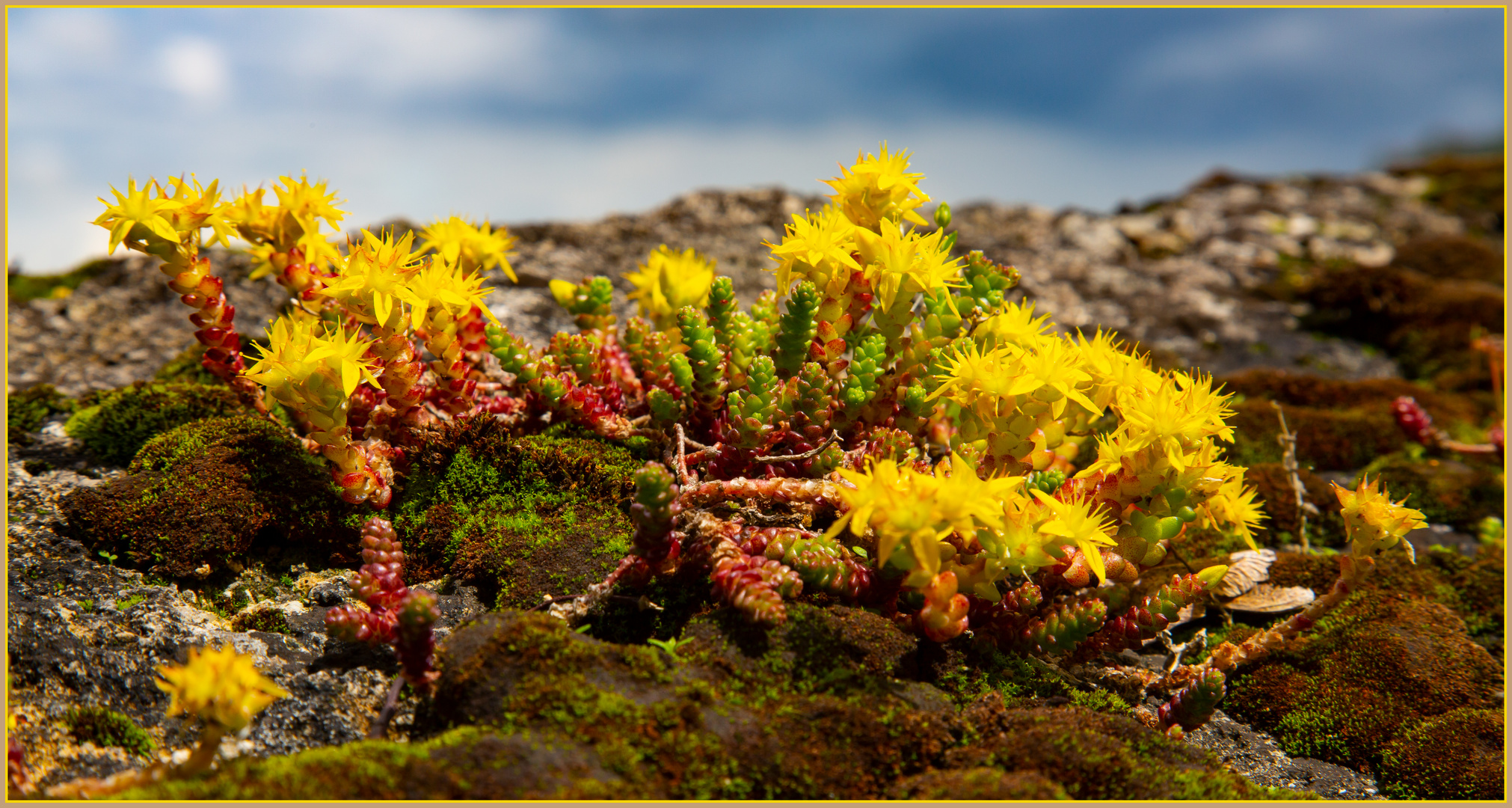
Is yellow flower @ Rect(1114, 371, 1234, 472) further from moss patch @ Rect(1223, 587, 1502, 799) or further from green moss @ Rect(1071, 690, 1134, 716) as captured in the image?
moss patch @ Rect(1223, 587, 1502, 799)

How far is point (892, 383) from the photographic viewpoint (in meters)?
3.30

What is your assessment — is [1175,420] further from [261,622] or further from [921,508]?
[261,622]

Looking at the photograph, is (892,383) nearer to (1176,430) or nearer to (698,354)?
(698,354)

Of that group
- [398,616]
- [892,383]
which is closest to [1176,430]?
[892,383]

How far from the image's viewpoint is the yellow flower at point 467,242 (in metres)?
3.61

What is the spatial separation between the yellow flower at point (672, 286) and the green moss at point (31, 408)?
2588 mm

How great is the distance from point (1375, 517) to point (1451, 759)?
0.80 meters

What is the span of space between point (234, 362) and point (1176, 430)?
3.30 metres

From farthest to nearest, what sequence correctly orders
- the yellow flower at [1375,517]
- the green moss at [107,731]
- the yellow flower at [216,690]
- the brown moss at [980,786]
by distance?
the yellow flower at [1375,517], the green moss at [107,731], the brown moss at [980,786], the yellow flower at [216,690]

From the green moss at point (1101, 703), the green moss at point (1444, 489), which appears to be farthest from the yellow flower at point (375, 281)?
the green moss at point (1444, 489)

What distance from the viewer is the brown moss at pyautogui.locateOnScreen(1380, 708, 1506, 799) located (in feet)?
9.09

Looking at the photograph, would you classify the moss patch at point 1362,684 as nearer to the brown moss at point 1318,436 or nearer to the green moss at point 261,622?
the brown moss at point 1318,436

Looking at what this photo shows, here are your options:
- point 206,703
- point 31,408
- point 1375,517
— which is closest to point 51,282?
point 31,408

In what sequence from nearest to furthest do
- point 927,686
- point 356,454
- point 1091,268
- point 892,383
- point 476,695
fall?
point 476,695, point 927,686, point 356,454, point 892,383, point 1091,268
